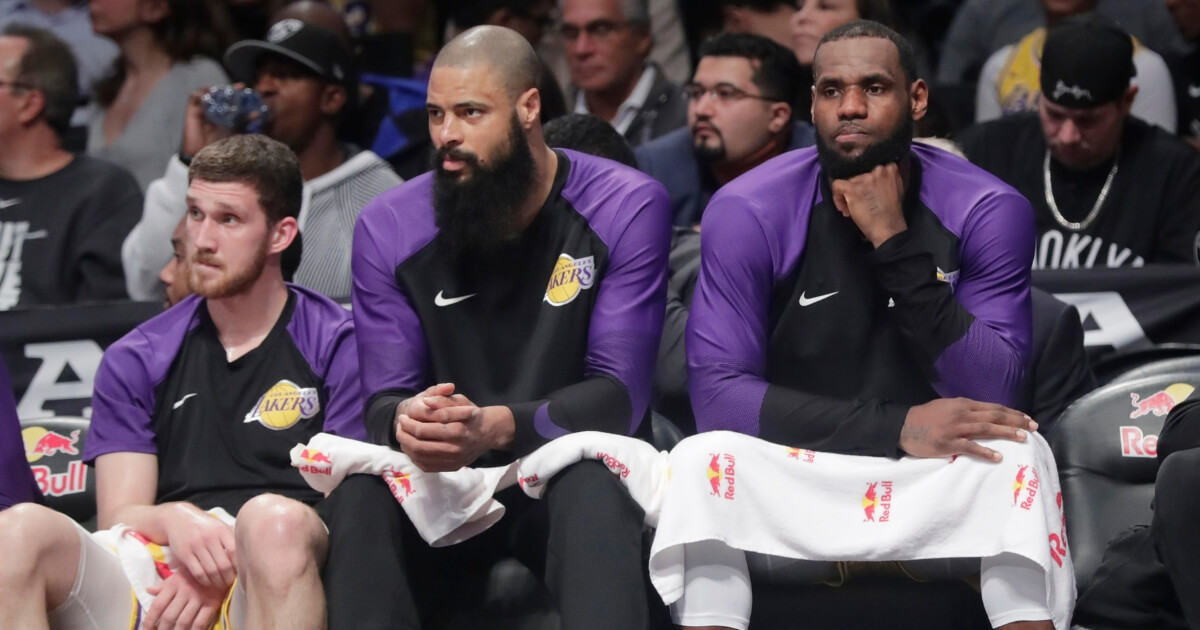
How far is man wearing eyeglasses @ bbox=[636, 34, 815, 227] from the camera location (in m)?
5.08

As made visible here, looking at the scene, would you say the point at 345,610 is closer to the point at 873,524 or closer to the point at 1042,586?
the point at 873,524

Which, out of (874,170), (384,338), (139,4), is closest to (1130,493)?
(874,170)

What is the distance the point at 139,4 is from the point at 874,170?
11.5ft

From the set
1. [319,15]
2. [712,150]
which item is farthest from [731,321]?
[319,15]

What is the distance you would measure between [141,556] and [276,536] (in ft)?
1.57

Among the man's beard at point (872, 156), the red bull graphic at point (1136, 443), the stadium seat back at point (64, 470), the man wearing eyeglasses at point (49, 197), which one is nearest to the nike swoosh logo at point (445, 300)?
the man's beard at point (872, 156)

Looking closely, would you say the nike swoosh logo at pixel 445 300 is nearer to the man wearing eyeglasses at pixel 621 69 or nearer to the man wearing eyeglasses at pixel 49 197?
the man wearing eyeglasses at pixel 49 197

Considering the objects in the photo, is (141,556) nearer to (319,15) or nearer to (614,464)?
(614,464)

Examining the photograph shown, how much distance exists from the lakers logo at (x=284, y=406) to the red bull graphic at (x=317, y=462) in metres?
0.37

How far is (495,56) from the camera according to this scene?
3.56 metres

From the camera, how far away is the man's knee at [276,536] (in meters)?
3.15

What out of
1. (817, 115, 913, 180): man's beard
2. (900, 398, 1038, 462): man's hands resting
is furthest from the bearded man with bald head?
(900, 398, 1038, 462): man's hands resting

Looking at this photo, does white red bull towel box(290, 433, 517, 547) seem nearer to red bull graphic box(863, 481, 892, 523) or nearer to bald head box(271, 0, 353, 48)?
red bull graphic box(863, 481, 892, 523)

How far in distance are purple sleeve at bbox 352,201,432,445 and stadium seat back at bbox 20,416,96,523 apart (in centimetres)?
103
